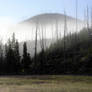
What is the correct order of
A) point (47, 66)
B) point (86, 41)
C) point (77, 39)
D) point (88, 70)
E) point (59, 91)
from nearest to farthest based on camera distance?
point (59, 91)
point (88, 70)
point (47, 66)
point (86, 41)
point (77, 39)

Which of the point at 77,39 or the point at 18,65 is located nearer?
the point at 18,65

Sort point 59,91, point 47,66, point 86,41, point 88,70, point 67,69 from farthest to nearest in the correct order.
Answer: point 86,41 → point 47,66 → point 67,69 → point 88,70 → point 59,91

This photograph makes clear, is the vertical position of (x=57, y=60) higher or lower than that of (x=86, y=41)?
lower

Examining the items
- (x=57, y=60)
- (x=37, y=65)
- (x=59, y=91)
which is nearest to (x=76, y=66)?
(x=57, y=60)

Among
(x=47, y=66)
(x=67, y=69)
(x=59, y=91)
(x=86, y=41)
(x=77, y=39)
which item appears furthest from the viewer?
(x=77, y=39)

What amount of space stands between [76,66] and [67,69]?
3.09 m

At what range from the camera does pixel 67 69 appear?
79562 mm

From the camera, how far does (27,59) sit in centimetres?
8912

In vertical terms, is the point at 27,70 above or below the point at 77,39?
below

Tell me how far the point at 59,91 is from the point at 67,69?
5707cm

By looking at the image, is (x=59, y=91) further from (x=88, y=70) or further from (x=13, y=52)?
(x=13, y=52)

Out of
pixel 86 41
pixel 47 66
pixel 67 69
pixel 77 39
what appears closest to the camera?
pixel 67 69

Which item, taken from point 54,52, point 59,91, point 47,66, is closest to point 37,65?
point 47,66

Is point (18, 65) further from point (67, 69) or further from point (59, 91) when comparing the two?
point (59, 91)
